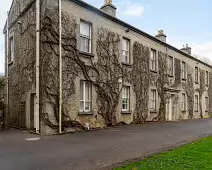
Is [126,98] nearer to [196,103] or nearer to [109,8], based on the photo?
[109,8]

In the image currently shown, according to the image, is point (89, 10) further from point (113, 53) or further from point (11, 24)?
point (11, 24)

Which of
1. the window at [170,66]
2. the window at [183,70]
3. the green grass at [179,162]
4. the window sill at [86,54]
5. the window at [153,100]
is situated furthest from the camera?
the window at [183,70]

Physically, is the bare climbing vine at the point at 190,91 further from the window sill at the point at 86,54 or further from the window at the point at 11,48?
the window at the point at 11,48

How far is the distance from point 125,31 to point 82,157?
12.3 m

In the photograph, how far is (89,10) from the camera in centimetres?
1446

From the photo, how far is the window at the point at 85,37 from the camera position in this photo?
1405 centimetres

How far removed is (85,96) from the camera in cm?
1401

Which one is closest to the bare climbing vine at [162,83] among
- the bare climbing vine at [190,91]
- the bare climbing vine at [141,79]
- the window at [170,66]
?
the window at [170,66]

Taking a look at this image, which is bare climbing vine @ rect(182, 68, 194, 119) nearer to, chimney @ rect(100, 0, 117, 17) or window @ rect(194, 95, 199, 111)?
window @ rect(194, 95, 199, 111)

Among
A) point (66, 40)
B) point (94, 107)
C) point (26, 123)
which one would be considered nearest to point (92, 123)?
point (94, 107)

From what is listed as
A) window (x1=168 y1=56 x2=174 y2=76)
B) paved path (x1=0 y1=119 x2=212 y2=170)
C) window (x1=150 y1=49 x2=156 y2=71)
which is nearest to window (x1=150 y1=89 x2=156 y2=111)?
window (x1=150 y1=49 x2=156 y2=71)

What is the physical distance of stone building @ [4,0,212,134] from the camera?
40.1ft

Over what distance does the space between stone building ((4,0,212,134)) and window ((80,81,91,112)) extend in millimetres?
42

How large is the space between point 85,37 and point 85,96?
3674mm
